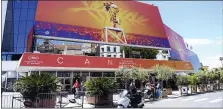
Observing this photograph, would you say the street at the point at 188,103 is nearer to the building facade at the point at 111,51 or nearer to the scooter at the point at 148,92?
the scooter at the point at 148,92

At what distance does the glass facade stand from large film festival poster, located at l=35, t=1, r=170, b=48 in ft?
82.1

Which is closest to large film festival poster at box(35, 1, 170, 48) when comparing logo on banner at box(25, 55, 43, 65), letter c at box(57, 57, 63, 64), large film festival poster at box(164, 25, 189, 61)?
letter c at box(57, 57, 63, 64)

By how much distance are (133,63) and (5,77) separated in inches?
712

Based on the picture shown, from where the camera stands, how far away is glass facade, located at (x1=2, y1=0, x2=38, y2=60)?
54.7m

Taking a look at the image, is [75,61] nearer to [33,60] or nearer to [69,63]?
[69,63]

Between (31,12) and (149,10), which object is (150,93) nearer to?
(149,10)

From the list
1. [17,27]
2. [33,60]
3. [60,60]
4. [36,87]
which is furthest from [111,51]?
[36,87]

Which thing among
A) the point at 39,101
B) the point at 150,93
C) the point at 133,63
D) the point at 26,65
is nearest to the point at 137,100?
the point at 39,101

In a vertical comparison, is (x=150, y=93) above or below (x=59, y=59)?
below

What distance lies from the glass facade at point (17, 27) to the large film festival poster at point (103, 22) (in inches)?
985

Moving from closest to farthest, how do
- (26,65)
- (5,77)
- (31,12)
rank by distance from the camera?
(26,65)
(5,77)
(31,12)

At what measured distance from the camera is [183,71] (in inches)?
1491

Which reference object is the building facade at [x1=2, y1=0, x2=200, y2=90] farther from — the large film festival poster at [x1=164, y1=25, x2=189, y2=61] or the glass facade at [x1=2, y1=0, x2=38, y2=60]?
the large film festival poster at [x1=164, y1=25, x2=189, y2=61]

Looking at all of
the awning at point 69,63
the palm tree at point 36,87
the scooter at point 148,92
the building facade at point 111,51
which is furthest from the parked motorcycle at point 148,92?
the building facade at point 111,51
